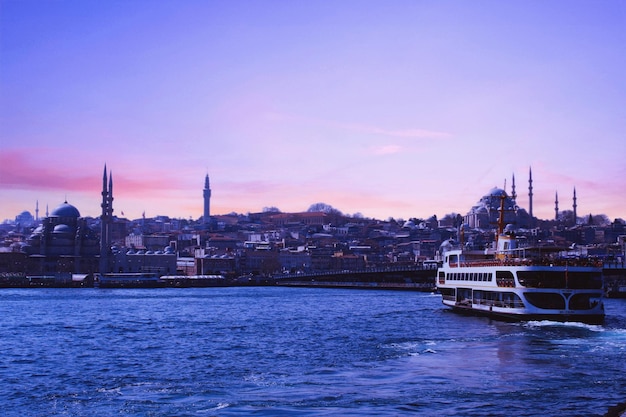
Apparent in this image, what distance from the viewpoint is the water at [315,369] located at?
831 inches

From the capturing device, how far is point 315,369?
2680 cm

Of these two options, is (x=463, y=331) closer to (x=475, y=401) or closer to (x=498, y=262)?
(x=498, y=262)

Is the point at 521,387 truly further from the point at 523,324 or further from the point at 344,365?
the point at 523,324

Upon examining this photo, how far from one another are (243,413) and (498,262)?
2699 centimetres

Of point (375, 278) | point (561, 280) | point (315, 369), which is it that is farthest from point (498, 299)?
point (375, 278)

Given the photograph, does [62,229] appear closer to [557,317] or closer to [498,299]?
[498,299]

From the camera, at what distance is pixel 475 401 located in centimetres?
2145

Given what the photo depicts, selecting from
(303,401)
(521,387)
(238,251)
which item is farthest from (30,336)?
(238,251)

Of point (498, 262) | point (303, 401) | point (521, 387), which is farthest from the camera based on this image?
point (498, 262)

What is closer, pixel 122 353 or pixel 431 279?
pixel 122 353

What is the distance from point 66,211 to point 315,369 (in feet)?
470

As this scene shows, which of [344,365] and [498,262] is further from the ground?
[498,262]

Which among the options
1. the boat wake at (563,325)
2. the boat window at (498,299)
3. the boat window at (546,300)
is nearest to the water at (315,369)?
the boat wake at (563,325)

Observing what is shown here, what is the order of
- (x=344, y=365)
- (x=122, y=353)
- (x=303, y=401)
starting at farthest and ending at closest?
(x=122, y=353)
(x=344, y=365)
(x=303, y=401)
